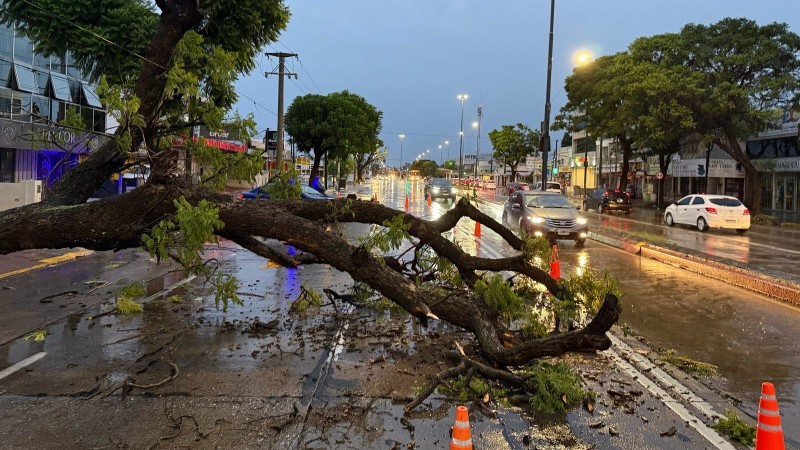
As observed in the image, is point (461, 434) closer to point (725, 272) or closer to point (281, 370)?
point (281, 370)

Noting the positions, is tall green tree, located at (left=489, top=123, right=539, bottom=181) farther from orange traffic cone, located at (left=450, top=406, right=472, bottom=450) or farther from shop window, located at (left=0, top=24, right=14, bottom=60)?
orange traffic cone, located at (left=450, top=406, right=472, bottom=450)

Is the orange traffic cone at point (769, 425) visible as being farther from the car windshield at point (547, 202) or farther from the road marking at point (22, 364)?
the car windshield at point (547, 202)

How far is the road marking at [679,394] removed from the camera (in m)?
4.39

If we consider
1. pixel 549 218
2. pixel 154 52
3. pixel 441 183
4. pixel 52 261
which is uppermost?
pixel 154 52

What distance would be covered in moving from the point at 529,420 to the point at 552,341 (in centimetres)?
78

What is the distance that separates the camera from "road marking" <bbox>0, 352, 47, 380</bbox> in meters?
5.58

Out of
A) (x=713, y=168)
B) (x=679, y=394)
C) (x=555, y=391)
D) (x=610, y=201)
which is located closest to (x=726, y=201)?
(x=610, y=201)

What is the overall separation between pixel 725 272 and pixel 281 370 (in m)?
9.71

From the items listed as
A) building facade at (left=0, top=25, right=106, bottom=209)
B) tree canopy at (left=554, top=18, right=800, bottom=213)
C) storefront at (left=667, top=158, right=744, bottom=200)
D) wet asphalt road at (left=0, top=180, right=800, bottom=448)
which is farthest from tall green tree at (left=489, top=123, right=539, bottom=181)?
wet asphalt road at (left=0, top=180, right=800, bottom=448)

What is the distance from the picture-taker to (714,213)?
2361 cm

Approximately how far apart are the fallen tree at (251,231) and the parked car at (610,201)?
2897cm

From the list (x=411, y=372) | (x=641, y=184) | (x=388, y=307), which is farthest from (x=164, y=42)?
(x=641, y=184)

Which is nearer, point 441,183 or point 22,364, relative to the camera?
point 22,364

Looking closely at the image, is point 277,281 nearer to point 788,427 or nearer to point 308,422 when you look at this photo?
point 308,422
